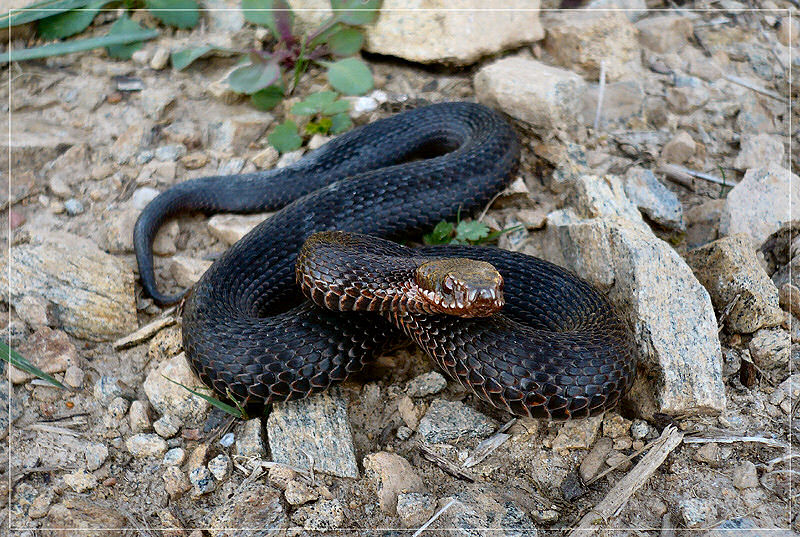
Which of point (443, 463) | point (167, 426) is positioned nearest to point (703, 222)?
point (443, 463)

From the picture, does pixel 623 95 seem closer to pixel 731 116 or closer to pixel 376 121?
pixel 731 116

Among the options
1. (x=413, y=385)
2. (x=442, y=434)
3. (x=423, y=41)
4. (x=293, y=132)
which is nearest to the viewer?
(x=442, y=434)

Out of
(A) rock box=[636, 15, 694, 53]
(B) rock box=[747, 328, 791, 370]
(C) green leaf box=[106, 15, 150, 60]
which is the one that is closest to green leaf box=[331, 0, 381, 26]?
(C) green leaf box=[106, 15, 150, 60]

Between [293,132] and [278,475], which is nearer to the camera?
[278,475]

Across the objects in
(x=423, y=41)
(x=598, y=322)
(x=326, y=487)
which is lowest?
(x=326, y=487)

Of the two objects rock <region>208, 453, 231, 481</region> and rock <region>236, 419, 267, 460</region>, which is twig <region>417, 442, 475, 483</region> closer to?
rock <region>236, 419, 267, 460</region>

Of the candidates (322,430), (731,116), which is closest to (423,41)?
(731,116)
